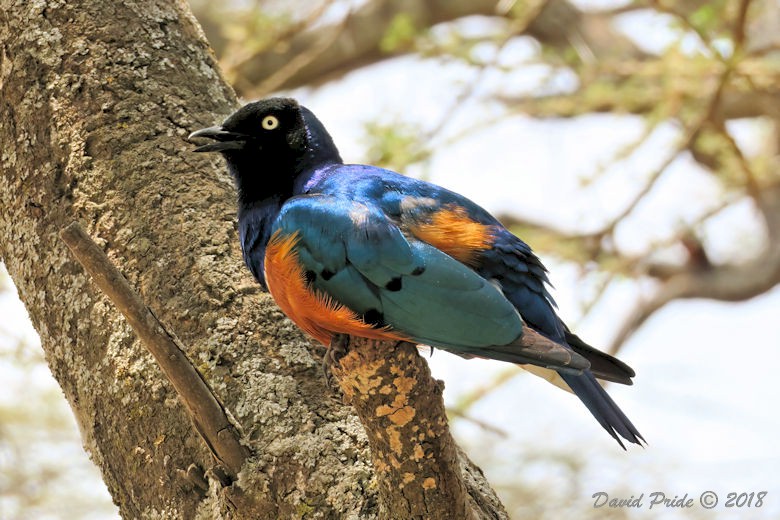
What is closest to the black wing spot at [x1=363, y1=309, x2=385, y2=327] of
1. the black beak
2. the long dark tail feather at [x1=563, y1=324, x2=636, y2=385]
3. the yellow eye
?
the long dark tail feather at [x1=563, y1=324, x2=636, y2=385]

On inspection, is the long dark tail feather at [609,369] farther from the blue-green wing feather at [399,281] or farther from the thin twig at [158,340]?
the thin twig at [158,340]

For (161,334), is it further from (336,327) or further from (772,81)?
(772,81)

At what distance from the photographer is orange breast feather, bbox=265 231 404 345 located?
2.69m

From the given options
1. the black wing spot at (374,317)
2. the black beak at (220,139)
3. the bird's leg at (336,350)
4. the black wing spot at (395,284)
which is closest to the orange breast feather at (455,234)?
the black wing spot at (395,284)

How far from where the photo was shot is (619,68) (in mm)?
5934

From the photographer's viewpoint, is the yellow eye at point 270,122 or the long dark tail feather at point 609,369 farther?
the yellow eye at point 270,122

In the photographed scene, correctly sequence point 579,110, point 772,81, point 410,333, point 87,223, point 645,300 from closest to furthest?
point 410,333
point 87,223
point 772,81
point 579,110
point 645,300

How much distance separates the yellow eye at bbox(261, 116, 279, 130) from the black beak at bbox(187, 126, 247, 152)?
0.12 m

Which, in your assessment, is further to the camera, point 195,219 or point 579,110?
point 579,110

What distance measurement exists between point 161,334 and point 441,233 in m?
0.98

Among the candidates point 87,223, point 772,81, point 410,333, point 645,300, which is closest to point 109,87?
point 87,223

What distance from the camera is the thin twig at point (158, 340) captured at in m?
2.27

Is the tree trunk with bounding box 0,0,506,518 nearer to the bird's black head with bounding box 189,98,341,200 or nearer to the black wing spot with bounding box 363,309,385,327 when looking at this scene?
the bird's black head with bounding box 189,98,341,200

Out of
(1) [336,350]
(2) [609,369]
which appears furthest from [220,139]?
(2) [609,369]
